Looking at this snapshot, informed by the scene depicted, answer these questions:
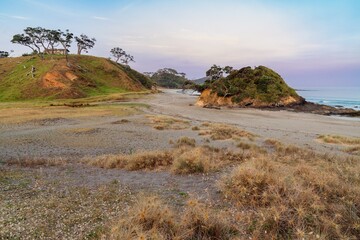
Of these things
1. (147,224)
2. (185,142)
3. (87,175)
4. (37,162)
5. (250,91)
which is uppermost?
(250,91)

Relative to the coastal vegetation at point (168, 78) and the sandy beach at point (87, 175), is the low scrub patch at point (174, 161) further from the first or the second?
the coastal vegetation at point (168, 78)

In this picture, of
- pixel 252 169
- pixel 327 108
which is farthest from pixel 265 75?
pixel 252 169

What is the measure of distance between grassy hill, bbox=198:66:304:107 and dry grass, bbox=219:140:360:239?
42.5 m

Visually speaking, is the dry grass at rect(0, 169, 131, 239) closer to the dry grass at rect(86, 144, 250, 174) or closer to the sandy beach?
the sandy beach

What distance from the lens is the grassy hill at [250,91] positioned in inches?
1989

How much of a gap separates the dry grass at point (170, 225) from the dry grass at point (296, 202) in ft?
2.28

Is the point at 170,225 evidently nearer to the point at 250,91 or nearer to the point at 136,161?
the point at 136,161

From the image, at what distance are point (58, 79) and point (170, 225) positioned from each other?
226 ft

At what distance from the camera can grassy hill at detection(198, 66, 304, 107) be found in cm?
5053

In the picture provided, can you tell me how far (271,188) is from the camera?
7020 mm

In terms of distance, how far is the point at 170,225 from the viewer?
561cm

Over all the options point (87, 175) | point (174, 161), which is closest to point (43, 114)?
point (87, 175)

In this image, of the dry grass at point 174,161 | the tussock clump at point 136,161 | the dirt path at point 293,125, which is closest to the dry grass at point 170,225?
the dry grass at point 174,161

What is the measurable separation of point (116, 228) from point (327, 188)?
17.9 feet
